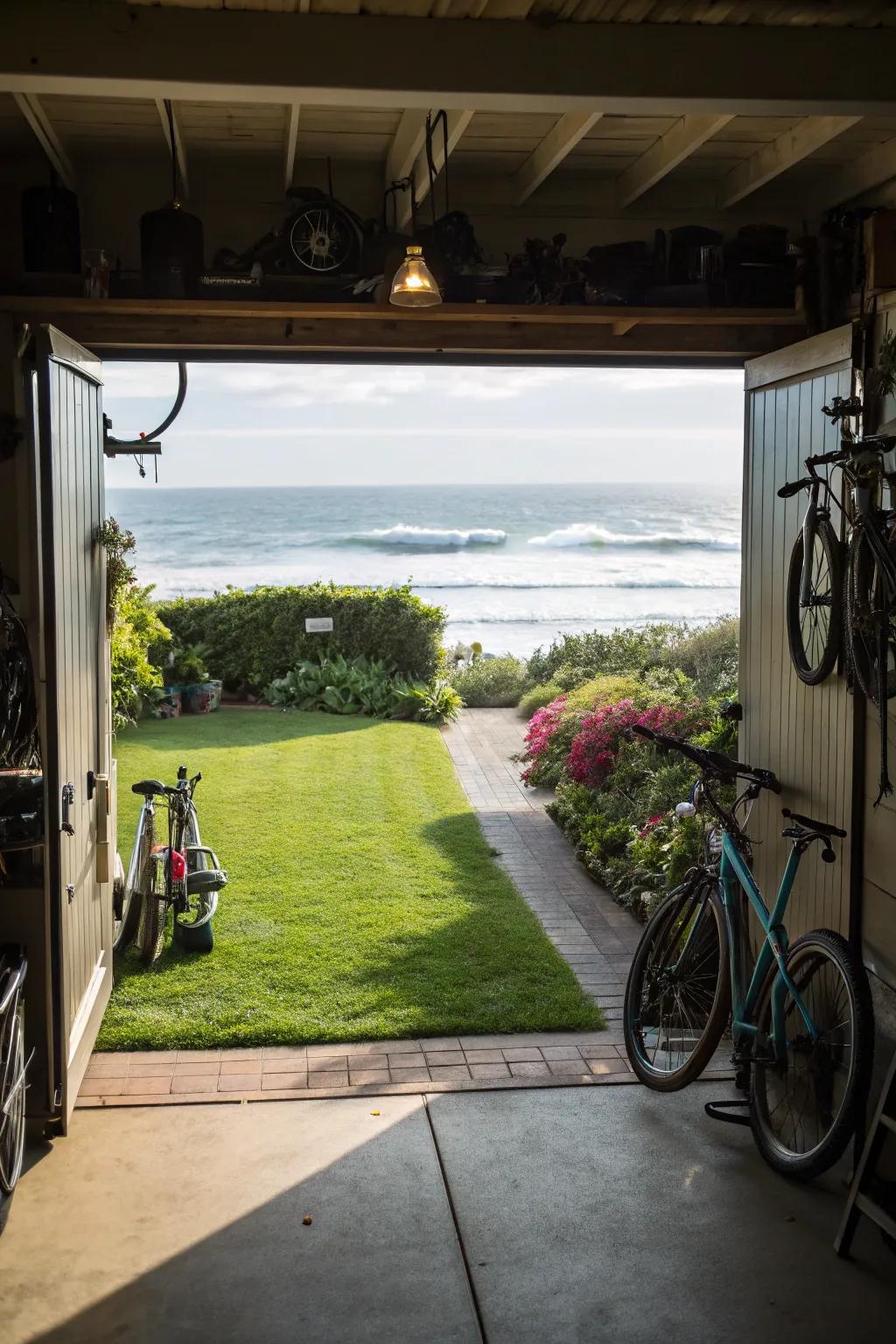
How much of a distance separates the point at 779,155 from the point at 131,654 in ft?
22.1

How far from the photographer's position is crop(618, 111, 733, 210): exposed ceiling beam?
406cm

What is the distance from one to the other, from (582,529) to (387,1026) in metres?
40.7

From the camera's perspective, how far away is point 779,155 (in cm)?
456

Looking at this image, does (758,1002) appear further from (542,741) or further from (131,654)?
(131,654)

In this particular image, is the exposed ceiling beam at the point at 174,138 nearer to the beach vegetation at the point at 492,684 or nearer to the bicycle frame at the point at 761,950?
the bicycle frame at the point at 761,950

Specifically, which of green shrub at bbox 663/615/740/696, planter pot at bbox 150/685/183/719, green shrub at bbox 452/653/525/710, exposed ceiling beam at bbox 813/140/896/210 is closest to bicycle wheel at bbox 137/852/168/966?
exposed ceiling beam at bbox 813/140/896/210

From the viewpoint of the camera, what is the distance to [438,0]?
323 centimetres

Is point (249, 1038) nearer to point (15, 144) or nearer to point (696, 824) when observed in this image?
point (696, 824)

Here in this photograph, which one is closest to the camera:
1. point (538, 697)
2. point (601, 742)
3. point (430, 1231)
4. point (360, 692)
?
point (430, 1231)

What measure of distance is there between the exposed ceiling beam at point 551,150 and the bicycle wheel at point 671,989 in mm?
2743

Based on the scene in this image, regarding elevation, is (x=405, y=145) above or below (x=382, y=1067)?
above

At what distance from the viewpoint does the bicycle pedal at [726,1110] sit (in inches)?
168

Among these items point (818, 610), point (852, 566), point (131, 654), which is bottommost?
point (131, 654)

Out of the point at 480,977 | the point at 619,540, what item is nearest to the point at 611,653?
the point at 480,977
